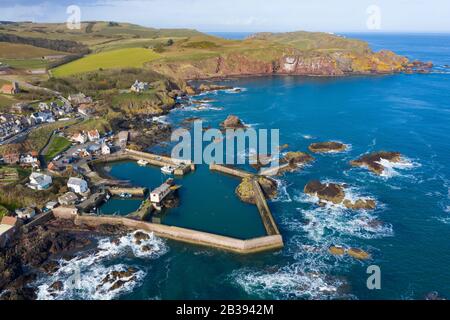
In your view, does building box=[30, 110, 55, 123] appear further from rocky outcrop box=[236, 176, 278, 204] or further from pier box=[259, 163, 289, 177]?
pier box=[259, 163, 289, 177]

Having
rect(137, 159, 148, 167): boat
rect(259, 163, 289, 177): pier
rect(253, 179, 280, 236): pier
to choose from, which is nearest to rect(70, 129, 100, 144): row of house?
rect(137, 159, 148, 167): boat

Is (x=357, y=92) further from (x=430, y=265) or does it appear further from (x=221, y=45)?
(x=430, y=265)

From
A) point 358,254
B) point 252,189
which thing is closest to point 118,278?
point 252,189

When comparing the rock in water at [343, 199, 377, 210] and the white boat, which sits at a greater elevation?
the white boat

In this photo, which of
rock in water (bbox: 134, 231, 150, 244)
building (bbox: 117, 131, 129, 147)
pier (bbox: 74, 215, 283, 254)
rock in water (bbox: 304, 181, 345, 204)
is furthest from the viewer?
building (bbox: 117, 131, 129, 147)

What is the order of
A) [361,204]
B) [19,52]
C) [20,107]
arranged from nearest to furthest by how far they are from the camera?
Answer: [361,204]
[20,107]
[19,52]

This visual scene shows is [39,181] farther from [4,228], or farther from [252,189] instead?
[252,189]

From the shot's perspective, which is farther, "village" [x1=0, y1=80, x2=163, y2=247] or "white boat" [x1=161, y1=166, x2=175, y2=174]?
"white boat" [x1=161, y1=166, x2=175, y2=174]
